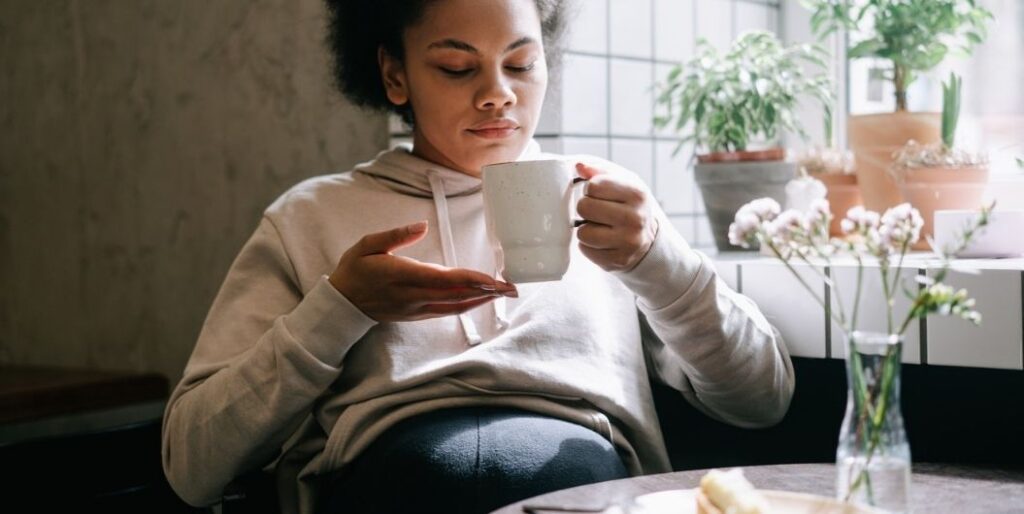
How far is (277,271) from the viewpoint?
4.66 feet

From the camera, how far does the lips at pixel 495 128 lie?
4.49 ft

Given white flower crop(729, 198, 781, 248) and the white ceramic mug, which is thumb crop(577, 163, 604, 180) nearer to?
the white ceramic mug

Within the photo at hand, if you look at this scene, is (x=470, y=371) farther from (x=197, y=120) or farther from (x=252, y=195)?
(x=197, y=120)

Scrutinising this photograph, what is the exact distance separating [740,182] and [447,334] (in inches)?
24.4

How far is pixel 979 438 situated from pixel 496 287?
77cm

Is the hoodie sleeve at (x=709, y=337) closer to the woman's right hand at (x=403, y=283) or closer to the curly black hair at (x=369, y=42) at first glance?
the woman's right hand at (x=403, y=283)

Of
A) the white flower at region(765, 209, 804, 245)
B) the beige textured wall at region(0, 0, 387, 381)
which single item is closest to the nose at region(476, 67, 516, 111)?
the white flower at region(765, 209, 804, 245)

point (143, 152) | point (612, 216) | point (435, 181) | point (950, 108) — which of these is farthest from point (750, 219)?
point (143, 152)

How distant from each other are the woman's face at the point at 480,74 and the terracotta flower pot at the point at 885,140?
0.64m

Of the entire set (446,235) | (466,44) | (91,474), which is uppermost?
(466,44)

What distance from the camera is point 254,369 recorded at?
1.28 meters

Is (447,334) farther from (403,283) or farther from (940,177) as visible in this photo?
(940,177)

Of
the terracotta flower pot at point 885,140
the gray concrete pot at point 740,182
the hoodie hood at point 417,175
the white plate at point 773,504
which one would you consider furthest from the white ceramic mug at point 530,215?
the terracotta flower pot at point 885,140

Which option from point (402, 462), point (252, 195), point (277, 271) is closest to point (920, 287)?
point (402, 462)
